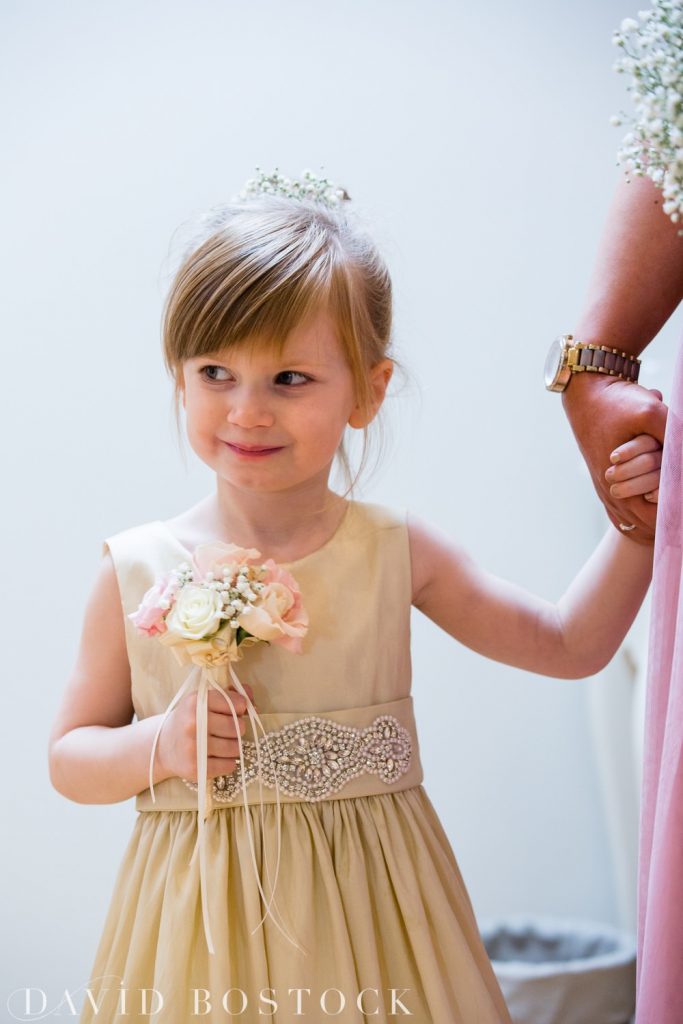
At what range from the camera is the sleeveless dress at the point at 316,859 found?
1.04m

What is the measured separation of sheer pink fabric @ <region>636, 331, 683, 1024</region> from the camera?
2.75 ft

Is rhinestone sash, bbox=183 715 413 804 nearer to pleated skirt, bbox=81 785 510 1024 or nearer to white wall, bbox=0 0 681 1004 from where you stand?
pleated skirt, bbox=81 785 510 1024

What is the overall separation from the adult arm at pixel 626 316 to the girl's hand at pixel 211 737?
44cm

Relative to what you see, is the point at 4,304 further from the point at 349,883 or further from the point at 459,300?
the point at 349,883

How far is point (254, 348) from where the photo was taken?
1.08m

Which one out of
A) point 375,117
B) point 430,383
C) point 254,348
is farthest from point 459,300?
→ point 254,348

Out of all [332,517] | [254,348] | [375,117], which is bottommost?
[332,517]

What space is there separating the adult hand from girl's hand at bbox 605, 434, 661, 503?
11mm

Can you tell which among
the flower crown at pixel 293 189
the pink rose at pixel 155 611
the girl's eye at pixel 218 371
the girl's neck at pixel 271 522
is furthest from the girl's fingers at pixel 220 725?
the flower crown at pixel 293 189

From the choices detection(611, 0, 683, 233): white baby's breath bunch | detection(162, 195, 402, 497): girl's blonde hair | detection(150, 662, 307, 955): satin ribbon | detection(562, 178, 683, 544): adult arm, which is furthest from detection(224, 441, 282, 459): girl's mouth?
detection(611, 0, 683, 233): white baby's breath bunch

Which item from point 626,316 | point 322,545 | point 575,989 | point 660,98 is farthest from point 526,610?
point 575,989

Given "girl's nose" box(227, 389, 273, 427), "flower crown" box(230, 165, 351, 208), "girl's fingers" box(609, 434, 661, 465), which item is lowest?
"girl's fingers" box(609, 434, 661, 465)

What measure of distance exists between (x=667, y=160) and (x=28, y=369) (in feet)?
4.45

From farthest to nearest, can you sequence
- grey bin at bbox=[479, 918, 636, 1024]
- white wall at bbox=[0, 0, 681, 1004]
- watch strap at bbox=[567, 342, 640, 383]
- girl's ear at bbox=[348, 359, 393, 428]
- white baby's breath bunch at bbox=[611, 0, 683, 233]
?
white wall at bbox=[0, 0, 681, 1004] → grey bin at bbox=[479, 918, 636, 1024] → girl's ear at bbox=[348, 359, 393, 428] → watch strap at bbox=[567, 342, 640, 383] → white baby's breath bunch at bbox=[611, 0, 683, 233]
